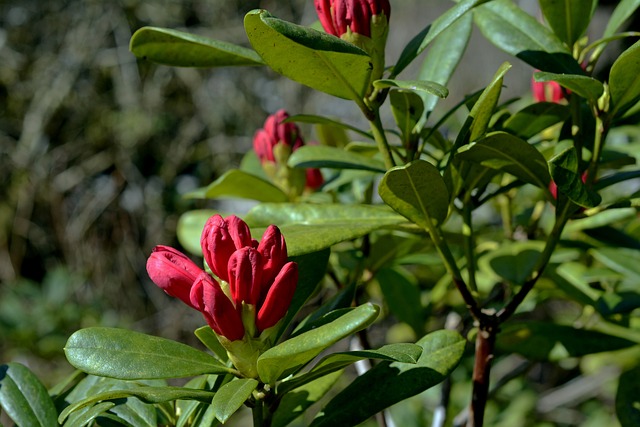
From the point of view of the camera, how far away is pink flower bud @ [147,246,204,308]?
655 mm

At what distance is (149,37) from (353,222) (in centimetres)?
30

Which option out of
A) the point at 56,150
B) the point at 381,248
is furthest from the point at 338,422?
the point at 56,150

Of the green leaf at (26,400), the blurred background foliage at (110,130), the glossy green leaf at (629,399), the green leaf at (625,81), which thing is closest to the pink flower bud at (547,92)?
the green leaf at (625,81)

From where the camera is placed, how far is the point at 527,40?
84cm

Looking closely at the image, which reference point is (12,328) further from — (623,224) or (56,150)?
(56,150)

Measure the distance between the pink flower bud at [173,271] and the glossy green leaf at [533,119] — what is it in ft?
1.34

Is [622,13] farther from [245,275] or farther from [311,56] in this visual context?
[245,275]

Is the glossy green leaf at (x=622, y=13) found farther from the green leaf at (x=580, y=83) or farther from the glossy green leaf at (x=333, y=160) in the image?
the glossy green leaf at (x=333, y=160)

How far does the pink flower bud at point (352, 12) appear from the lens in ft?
2.38

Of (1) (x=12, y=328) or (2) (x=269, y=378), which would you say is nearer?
(2) (x=269, y=378)

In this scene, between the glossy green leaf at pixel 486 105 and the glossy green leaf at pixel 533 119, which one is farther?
the glossy green leaf at pixel 533 119

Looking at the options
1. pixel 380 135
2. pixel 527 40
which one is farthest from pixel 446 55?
pixel 380 135

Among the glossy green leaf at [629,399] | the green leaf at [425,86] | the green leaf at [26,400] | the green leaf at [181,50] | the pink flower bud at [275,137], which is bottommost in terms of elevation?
the glossy green leaf at [629,399]

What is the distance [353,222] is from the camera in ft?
2.62
